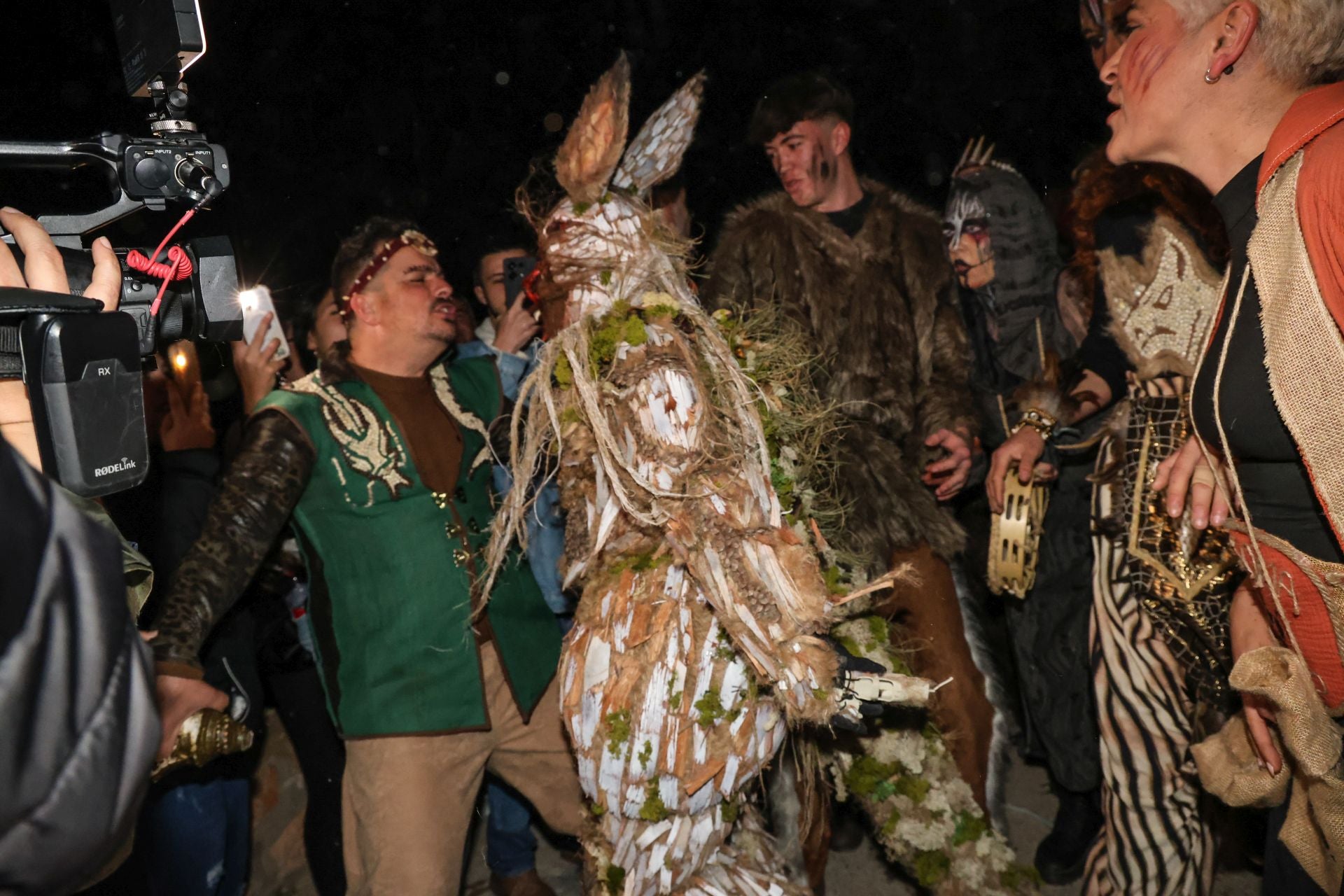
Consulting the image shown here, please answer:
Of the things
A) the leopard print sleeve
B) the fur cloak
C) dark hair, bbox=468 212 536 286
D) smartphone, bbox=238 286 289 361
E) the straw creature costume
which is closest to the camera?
the straw creature costume

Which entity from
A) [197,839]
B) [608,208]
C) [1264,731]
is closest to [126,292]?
[608,208]

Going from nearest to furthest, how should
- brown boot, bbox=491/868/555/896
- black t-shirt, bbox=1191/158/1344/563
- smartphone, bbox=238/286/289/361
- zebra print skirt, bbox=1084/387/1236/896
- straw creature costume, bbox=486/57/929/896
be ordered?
black t-shirt, bbox=1191/158/1344/563
straw creature costume, bbox=486/57/929/896
zebra print skirt, bbox=1084/387/1236/896
brown boot, bbox=491/868/555/896
smartphone, bbox=238/286/289/361

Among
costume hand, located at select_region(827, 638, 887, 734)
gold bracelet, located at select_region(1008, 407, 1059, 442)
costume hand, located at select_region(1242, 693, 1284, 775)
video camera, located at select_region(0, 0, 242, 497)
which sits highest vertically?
video camera, located at select_region(0, 0, 242, 497)

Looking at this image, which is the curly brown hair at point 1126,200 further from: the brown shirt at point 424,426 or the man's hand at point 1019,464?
the brown shirt at point 424,426

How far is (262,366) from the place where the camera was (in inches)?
135

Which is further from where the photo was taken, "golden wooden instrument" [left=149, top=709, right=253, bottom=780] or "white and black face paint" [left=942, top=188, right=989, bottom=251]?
"white and black face paint" [left=942, top=188, right=989, bottom=251]

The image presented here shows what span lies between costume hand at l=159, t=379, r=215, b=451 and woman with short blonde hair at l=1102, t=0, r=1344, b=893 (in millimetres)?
2885

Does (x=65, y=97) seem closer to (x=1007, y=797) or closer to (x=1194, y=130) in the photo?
(x=1194, y=130)

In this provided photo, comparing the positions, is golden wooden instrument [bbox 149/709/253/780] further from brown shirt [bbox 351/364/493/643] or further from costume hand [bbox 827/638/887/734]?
costume hand [bbox 827/638/887/734]

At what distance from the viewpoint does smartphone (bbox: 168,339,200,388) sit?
3246mm

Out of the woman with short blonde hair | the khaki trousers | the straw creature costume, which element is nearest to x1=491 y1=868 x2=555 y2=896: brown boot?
the khaki trousers

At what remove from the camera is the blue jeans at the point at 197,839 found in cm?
283

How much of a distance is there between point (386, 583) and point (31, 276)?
58.4 inches

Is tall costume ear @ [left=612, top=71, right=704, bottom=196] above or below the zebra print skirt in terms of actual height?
above
